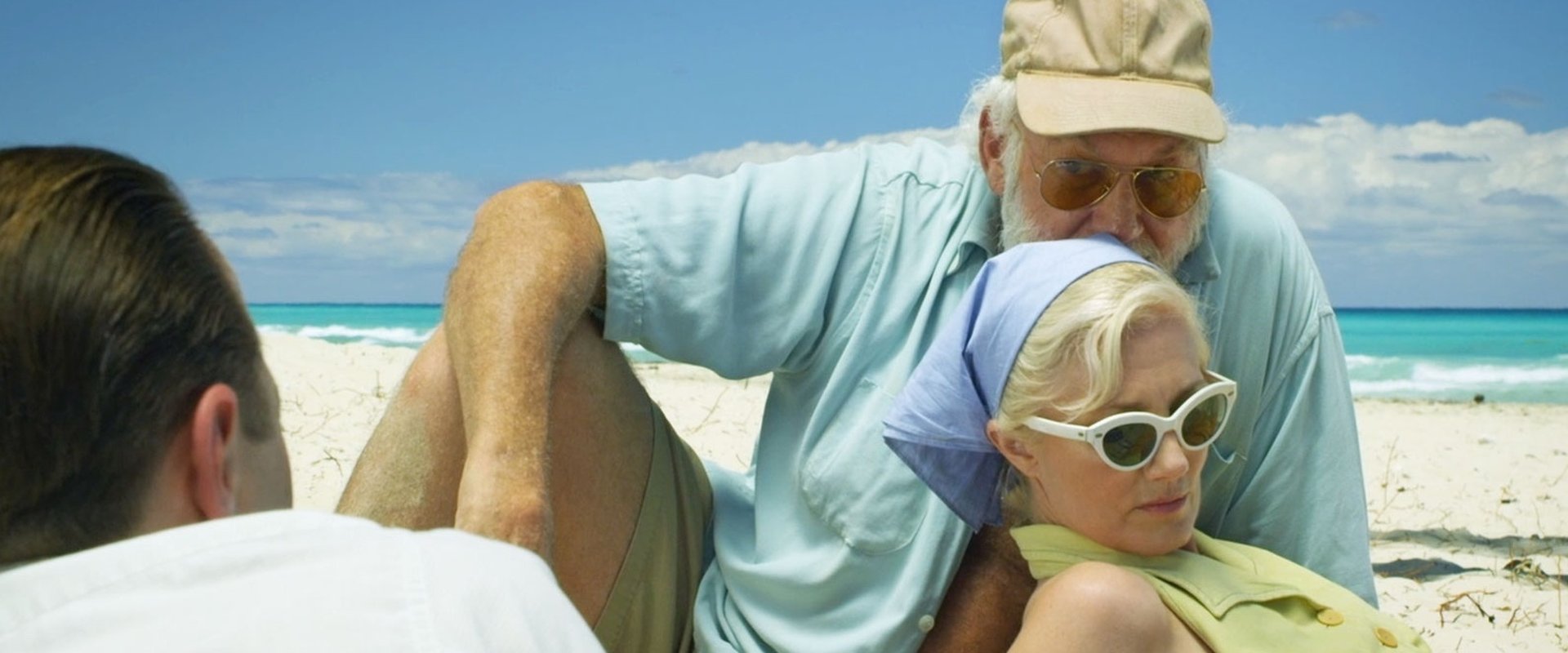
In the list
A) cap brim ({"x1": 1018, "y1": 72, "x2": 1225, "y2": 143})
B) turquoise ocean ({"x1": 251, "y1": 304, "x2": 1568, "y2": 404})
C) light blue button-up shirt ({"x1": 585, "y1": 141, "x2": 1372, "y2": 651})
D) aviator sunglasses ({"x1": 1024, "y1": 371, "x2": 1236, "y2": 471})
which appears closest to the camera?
aviator sunglasses ({"x1": 1024, "y1": 371, "x2": 1236, "y2": 471})

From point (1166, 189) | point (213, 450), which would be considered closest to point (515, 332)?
point (1166, 189)

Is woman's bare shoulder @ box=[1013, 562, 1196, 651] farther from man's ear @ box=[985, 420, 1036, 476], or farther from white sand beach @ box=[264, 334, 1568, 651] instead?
white sand beach @ box=[264, 334, 1568, 651]

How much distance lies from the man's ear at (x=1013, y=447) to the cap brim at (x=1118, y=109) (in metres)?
0.58

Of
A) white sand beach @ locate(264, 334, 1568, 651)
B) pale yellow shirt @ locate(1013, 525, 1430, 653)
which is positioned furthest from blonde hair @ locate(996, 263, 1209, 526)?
white sand beach @ locate(264, 334, 1568, 651)

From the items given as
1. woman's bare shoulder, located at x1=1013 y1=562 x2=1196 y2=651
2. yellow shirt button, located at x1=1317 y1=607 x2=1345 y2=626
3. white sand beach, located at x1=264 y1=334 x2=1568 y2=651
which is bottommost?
white sand beach, located at x1=264 y1=334 x2=1568 y2=651

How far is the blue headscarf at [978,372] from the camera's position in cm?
258

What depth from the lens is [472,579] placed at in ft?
4.42

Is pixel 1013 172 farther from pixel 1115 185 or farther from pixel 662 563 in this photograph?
pixel 662 563

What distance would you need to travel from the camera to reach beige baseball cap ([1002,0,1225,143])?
9.50 feet

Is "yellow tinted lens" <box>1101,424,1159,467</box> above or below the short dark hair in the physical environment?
below

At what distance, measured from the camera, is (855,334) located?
3006mm

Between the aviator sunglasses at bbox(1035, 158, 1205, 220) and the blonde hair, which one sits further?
the aviator sunglasses at bbox(1035, 158, 1205, 220)

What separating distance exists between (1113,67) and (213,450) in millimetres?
1987

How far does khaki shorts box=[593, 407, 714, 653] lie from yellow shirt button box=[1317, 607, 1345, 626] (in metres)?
1.21
